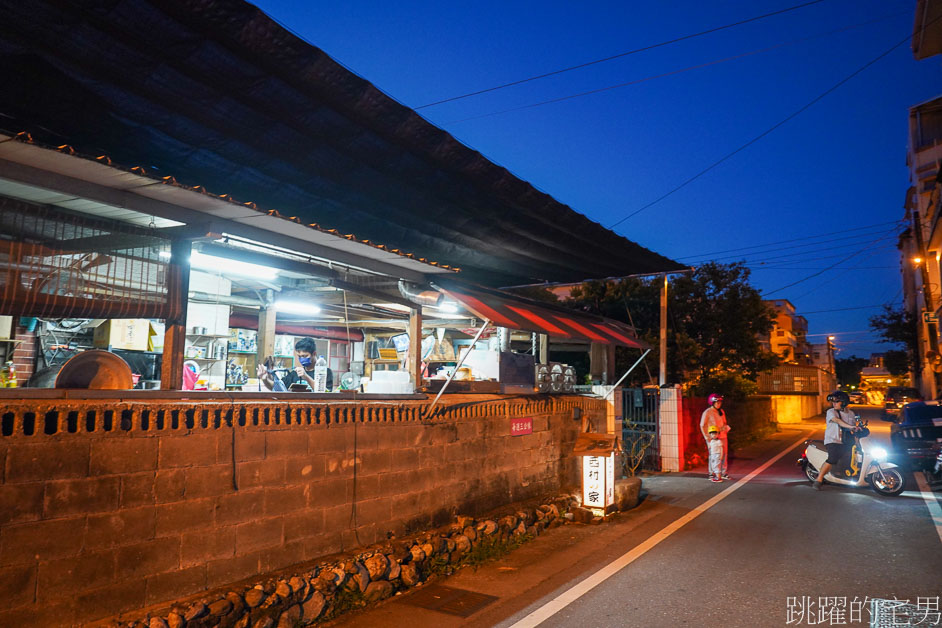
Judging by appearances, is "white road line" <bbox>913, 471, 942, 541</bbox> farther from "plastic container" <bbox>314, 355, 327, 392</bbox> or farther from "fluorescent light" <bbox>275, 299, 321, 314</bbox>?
"fluorescent light" <bbox>275, 299, 321, 314</bbox>

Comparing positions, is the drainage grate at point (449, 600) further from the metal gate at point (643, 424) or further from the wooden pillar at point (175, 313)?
the metal gate at point (643, 424)

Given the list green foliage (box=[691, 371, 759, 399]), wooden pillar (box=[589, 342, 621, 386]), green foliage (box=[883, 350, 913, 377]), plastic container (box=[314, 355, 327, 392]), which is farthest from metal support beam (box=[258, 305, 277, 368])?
green foliage (box=[883, 350, 913, 377])

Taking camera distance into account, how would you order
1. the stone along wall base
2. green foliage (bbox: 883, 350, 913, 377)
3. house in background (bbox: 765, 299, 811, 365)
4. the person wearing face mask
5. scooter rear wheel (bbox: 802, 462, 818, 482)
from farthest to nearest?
house in background (bbox: 765, 299, 811, 365) → green foliage (bbox: 883, 350, 913, 377) → scooter rear wheel (bbox: 802, 462, 818, 482) → the person wearing face mask → the stone along wall base

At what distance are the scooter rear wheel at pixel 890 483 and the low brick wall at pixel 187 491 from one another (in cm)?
864

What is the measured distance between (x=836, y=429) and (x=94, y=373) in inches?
506

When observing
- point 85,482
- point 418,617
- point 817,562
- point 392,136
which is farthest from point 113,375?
point 817,562

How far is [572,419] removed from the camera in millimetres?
11367

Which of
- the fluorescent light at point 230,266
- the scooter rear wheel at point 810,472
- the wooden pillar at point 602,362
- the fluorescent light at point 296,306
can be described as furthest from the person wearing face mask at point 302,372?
the scooter rear wheel at point 810,472

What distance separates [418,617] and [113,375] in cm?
336

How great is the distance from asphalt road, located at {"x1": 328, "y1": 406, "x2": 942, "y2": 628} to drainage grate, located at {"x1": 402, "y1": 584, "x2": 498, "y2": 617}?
10 centimetres

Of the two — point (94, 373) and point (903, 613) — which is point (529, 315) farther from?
point (94, 373)

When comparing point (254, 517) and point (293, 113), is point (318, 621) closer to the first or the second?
point (254, 517)

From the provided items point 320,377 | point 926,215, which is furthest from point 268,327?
point 926,215

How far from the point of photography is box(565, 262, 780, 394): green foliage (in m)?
19.7
